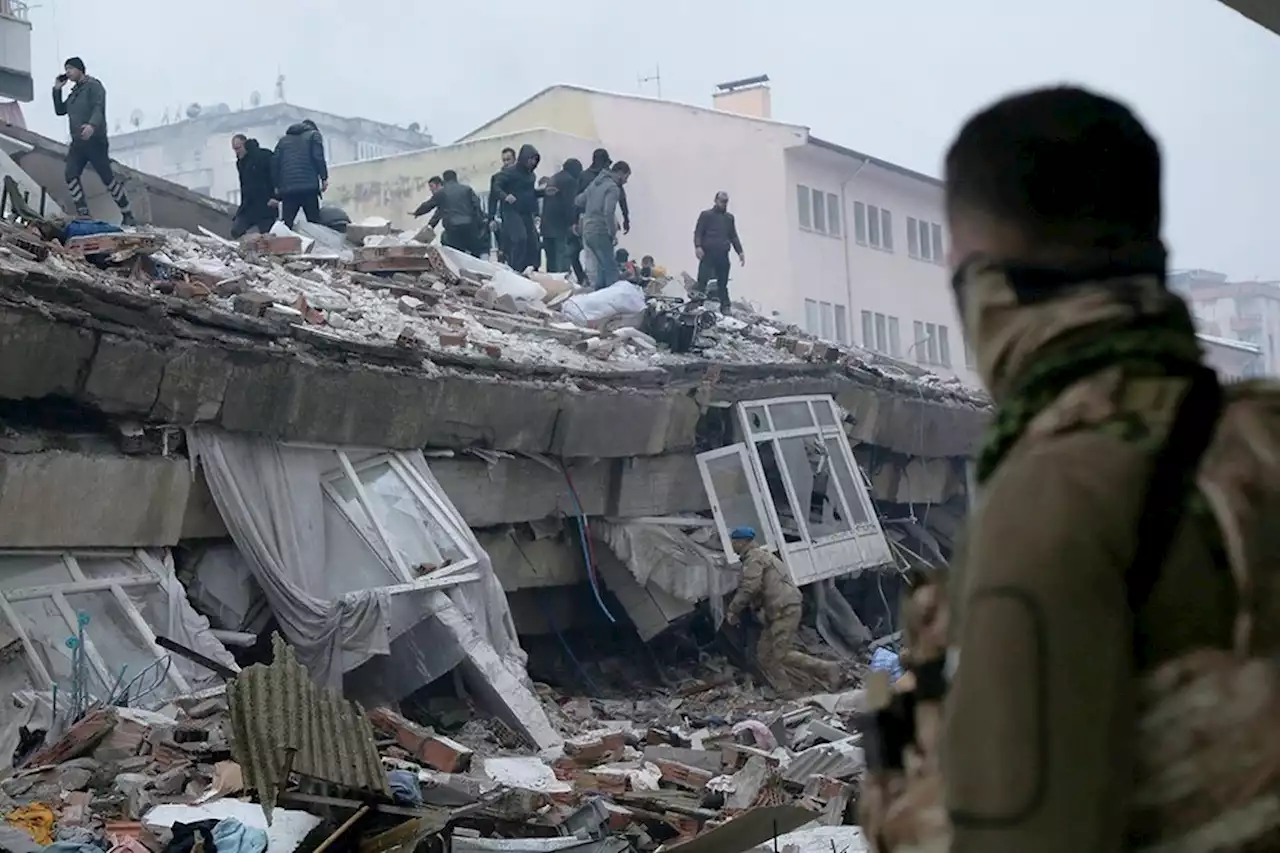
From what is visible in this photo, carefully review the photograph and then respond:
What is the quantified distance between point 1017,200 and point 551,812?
6628mm

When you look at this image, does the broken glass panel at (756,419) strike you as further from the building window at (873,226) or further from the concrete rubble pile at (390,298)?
the building window at (873,226)

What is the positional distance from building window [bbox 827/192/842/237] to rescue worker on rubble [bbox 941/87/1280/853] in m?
31.7

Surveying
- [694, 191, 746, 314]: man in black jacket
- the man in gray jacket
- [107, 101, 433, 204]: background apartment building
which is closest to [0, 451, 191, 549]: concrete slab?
the man in gray jacket

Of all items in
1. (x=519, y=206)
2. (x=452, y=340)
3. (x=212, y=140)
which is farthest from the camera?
(x=212, y=140)

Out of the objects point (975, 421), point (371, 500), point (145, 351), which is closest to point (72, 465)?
point (145, 351)

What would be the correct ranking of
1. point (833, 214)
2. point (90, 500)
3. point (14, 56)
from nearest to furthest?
1. point (90, 500)
2. point (14, 56)
3. point (833, 214)

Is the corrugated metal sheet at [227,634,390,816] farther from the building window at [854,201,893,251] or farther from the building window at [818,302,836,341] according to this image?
the building window at [854,201,893,251]

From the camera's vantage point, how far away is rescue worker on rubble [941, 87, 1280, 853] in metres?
1.25

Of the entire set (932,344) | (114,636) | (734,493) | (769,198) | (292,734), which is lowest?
(292,734)

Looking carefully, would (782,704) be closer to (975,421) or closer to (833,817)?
(833,817)

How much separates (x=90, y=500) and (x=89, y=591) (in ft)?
1.83

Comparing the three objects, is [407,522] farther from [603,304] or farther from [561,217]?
[561,217]

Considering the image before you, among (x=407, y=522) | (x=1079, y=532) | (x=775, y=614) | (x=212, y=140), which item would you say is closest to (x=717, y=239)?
(x=775, y=614)

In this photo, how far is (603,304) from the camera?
646 inches
